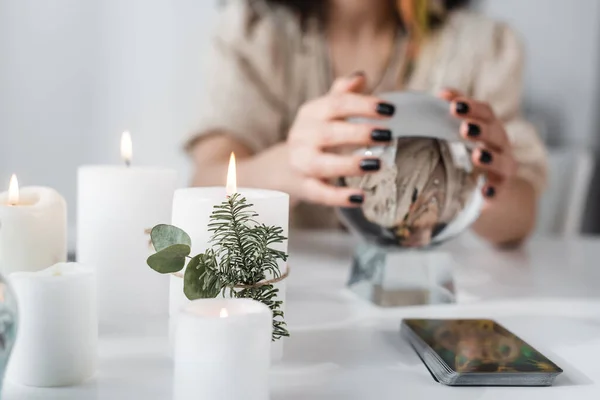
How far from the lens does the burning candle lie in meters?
0.40

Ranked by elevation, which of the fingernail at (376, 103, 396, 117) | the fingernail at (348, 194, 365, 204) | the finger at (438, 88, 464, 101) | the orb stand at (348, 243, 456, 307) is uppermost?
the finger at (438, 88, 464, 101)

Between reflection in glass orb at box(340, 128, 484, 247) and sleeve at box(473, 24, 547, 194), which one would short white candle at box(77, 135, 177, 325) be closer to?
reflection in glass orb at box(340, 128, 484, 247)

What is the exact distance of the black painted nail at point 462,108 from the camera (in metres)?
0.58

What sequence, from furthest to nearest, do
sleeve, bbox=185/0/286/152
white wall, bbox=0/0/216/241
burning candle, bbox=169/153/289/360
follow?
Result: white wall, bbox=0/0/216/241
sleeve, bbox=185/0/286/152
burning candle, bbox=169/153/289/360

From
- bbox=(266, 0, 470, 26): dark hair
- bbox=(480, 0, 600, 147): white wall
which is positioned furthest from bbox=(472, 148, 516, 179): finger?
bbox=(480, 0, 600, 147): white wall

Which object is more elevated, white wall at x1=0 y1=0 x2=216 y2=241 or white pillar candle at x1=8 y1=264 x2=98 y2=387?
white wall at x1=0 y1=0 x2=216 y2=241

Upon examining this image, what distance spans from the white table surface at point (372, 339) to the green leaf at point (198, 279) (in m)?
0.06

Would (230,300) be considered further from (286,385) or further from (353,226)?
(353,226)

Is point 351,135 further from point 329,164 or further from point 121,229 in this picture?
point 121,229

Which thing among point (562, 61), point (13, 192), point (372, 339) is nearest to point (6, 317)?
point (13, 192)

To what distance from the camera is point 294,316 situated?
0.54m

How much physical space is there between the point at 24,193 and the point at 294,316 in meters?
0.23

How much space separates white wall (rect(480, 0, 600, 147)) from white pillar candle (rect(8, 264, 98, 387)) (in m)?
1.77

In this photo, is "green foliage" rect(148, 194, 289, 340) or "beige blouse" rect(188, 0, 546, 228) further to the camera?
"beige blouse" rect(188, 0, 546, 228)
